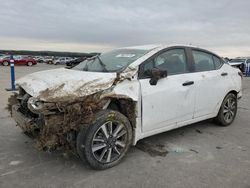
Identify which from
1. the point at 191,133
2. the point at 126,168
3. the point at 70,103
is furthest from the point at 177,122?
the point at 70,103

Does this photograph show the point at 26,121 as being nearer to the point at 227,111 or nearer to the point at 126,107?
the point at 126,107

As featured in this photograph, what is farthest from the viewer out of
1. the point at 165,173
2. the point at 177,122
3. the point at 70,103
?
the point at 177,122

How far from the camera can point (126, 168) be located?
360cm

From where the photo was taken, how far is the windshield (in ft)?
13.2

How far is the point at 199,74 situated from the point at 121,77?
5.52ft

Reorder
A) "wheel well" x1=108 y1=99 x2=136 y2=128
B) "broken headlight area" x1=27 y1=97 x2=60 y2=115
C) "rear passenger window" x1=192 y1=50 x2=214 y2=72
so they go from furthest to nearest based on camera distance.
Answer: "rear passenger window" x1=192 y1=50 x2=214 y2=72, "wheel well" x1=108 y1=99 x2=136 y2=128, "broken headlight area" x1=27 y1=97 x2=60 y2=115

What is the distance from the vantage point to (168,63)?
4.32 metres

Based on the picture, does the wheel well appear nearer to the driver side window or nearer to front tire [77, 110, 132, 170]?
front tire [77, 110, 132, 170]

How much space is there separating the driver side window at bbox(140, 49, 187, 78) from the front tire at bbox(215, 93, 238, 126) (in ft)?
4.68

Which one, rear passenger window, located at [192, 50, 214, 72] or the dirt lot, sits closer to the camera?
the dirt lot

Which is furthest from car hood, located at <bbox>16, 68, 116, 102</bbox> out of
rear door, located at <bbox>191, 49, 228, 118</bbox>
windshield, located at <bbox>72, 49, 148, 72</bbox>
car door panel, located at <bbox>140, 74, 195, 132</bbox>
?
rear door, located at <bbox>191, 49, 228, 118</bbox>

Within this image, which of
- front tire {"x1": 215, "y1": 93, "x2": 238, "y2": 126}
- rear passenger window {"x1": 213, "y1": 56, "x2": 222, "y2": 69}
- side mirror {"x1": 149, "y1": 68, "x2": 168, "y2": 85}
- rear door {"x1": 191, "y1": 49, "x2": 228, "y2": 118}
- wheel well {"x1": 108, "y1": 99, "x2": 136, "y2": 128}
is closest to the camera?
wheel well {"x1": 108, "y1": 99, "x2": 136, "y2": 128}

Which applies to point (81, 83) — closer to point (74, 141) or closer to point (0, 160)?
point (74, 141)

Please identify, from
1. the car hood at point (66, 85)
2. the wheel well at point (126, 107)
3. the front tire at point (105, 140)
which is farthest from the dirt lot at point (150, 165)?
the car hood at point (66, 85)
